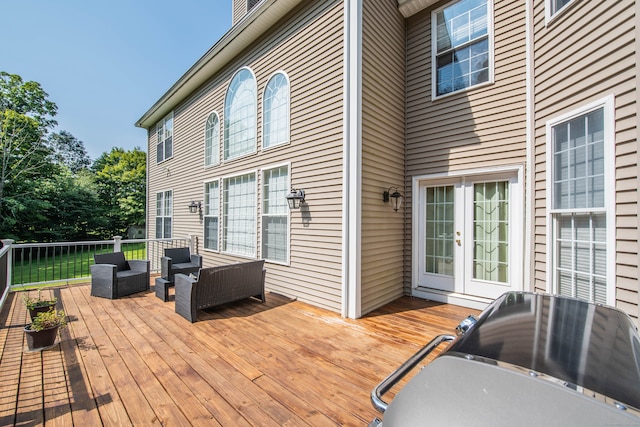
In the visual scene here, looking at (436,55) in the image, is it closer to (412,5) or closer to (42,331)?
(412,5)

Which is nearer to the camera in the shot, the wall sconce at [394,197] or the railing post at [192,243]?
the wall sconce at [394,197]

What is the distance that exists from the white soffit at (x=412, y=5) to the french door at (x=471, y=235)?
10.4 ft

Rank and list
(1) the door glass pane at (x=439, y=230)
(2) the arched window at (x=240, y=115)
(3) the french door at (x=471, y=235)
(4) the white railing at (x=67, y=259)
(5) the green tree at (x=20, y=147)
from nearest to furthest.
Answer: (3) the french door at (x=471, y=235)
(1) the door glass pane at (x=439, y=230)
(4) the white railing at (x=67, y=259)
(2) the arched window at (x=240, y=115)
(5) the green tree at (x=20, y=147)

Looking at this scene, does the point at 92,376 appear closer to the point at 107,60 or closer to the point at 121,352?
the point at 121,352

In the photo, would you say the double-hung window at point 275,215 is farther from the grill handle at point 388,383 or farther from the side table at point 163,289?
the grill handle at point 388,383

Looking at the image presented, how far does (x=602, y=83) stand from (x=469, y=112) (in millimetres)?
1908

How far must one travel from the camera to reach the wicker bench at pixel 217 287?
3771 mm

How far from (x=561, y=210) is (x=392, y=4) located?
14.2 ft

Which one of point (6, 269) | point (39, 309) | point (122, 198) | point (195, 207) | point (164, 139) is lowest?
point (39, 309)

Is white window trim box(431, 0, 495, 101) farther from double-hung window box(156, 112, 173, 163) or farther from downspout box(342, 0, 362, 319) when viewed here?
double-hung window box(156, 112, 173, 163)

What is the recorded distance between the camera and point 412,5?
477 cm

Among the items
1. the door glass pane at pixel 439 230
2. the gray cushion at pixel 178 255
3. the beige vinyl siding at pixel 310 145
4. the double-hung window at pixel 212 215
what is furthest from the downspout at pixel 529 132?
the gray cushion at pixel 178 255

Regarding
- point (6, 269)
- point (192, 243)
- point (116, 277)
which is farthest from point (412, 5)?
point (6, 269)

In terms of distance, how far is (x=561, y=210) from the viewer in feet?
9.84
